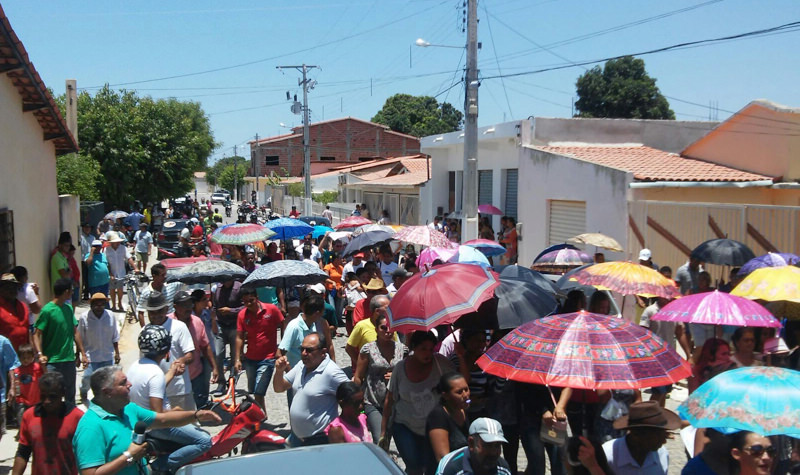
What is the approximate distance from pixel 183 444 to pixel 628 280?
204 inches

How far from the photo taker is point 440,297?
626 cm

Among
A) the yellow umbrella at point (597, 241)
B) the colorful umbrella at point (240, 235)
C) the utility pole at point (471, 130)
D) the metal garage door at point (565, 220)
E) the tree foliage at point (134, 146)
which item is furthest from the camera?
the tree foliage at point (134, 146)

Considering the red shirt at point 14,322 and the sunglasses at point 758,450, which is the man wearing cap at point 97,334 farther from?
the sunglasses at point 758,450

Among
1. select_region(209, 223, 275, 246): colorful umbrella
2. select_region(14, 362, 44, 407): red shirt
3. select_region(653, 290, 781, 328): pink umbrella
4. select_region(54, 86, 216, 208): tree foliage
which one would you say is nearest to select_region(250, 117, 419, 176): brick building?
select_region(54, 86, 216, 208): tree foliage

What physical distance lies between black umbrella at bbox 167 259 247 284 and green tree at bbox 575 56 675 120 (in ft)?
172

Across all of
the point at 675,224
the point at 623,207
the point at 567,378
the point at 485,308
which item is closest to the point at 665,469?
the point at 567,378

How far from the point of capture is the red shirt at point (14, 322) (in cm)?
760

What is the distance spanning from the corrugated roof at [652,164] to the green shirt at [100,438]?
1205 centimetres

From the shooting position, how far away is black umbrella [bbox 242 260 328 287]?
9.09 m

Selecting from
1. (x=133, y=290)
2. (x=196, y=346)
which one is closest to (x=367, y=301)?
(x=196, y=346)

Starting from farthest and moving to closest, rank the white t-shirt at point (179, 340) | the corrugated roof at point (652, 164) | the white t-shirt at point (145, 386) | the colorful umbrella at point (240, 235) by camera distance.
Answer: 1. the corrugated roof at point (652, 164)
2. the colorful umbrella at point (240, 235)
3. the white t-shirt at point (179, 340)
4. the white t-shirt at point (145, 386)

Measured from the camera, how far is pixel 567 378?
4609 mm

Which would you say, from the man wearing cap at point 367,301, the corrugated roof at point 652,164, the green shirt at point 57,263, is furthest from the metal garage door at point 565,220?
the green shirt at point 57,263

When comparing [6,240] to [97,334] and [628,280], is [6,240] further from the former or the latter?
[628,280]
